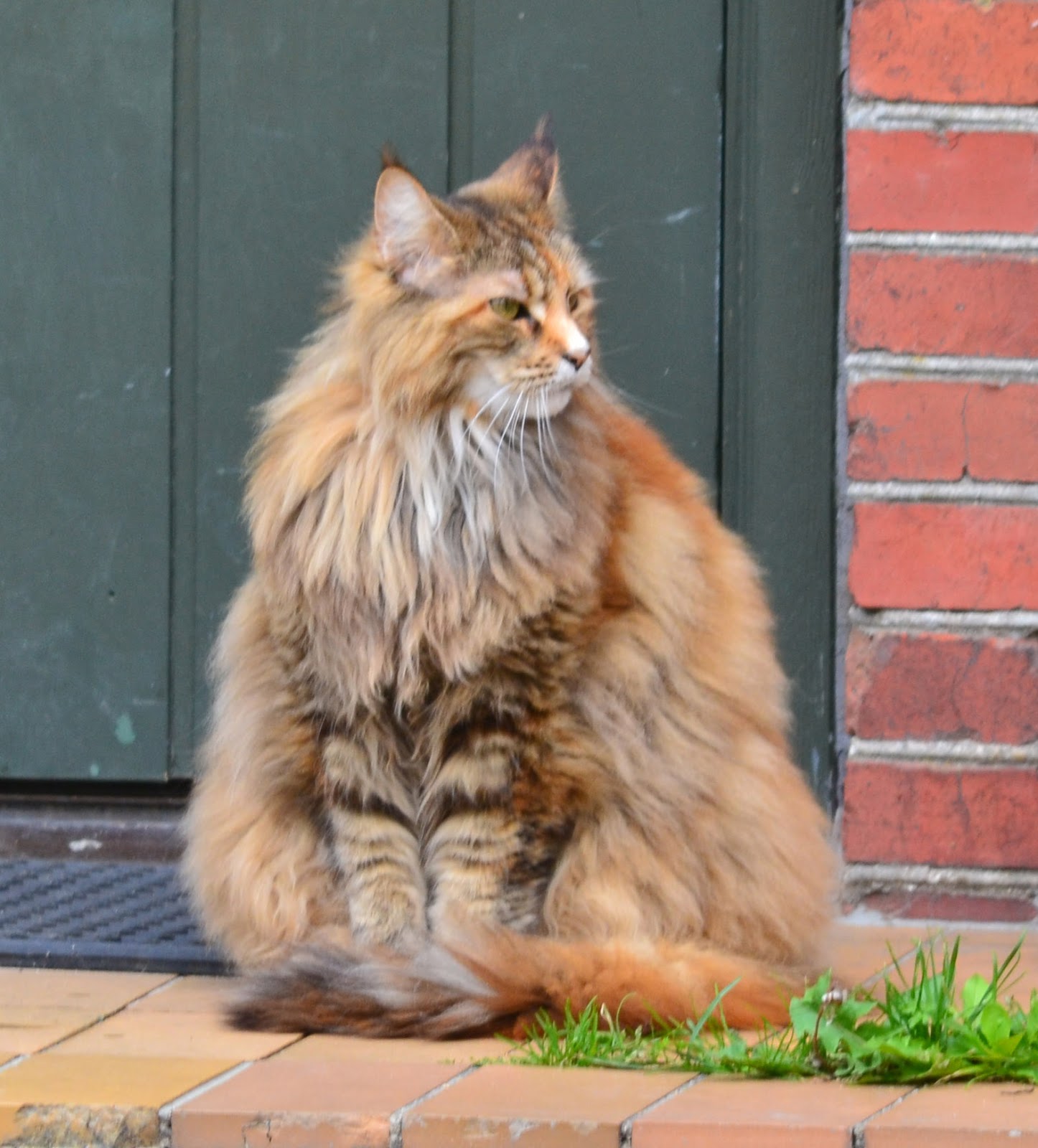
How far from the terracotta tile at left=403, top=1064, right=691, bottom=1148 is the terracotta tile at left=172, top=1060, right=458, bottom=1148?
0.13 ft

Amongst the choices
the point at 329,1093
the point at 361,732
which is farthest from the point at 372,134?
the point at 329,1093

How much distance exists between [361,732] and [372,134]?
1.20 meters

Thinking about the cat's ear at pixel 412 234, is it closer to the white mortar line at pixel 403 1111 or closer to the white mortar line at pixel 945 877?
the white mortar line at pixel 403 1111

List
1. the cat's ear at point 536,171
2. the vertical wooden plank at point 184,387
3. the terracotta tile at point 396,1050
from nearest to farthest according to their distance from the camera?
the terracotta tile at point 396,1050
the cat's ear at point 536,171
the vertical wooden plank at point 184,387

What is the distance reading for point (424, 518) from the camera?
220 cm

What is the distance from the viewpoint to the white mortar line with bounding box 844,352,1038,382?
2.69m

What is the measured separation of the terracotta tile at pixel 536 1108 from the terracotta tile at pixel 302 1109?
0.04 metres

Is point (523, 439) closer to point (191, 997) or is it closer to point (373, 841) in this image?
point (373, 841)

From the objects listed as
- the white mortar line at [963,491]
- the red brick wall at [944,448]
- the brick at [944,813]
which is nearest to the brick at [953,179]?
the red brick wall at [944,448]

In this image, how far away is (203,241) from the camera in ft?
9.57

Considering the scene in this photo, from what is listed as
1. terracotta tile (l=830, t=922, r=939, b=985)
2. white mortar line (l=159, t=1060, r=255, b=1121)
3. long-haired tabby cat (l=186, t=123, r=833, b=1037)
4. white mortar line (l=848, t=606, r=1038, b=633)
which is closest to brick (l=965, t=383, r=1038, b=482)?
white mortar line (l=848, t=606, r=1038, b=633)

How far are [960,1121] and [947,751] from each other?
1.10 metres

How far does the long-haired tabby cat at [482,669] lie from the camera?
2.18 metres

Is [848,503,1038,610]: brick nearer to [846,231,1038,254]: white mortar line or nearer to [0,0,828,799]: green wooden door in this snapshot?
[0,0,828,799]: green wooden door
